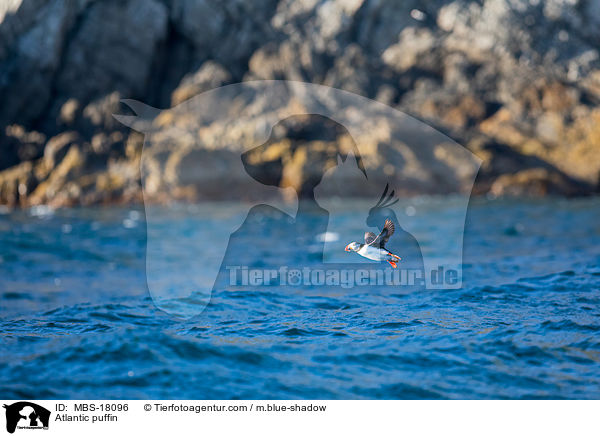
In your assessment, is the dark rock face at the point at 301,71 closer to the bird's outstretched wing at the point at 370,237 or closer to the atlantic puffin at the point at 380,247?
the bird's outstretched wing at the point at 370,237

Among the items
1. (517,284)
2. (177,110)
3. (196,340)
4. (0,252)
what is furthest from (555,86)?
(196,340)

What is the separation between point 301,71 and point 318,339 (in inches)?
957

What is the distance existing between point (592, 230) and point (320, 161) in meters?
13.6

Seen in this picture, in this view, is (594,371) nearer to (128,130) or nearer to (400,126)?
(400,126)

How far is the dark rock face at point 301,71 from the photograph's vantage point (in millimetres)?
26719

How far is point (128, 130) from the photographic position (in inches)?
1168

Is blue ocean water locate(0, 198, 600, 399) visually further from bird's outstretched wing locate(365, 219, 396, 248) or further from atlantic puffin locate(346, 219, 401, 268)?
bird's outstretched wing locate(365, 219, 396, 248)

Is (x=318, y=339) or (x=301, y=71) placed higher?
(x=301, y=71)
